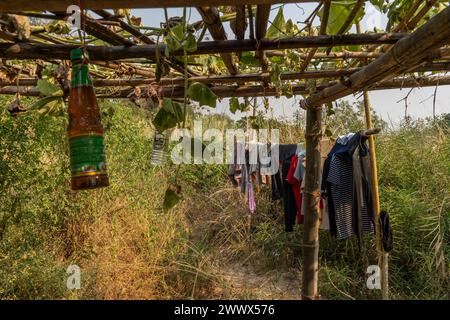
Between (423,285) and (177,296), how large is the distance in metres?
1.84

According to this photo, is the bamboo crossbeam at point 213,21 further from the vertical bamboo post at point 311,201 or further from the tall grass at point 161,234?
the tall grass at point 161,234

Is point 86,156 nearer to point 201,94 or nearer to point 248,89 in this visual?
point 201,94

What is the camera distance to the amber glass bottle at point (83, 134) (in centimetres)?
58

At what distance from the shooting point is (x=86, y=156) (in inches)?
22.9

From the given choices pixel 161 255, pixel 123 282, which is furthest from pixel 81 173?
pixel 161 255

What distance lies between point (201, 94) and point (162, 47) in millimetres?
196

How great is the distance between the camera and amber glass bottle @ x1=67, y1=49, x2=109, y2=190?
0.58m

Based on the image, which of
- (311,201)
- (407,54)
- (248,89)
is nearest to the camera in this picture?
(407,54)

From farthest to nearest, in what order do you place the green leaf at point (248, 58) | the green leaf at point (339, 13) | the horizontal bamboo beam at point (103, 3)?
the green leaf at point (248, 58) < the green leaf at point (339, 13) < the horizontal bamboo beam at point (103, 3)

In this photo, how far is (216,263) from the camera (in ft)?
11.2

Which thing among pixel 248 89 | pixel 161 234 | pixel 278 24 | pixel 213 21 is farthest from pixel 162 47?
pixel 161 234

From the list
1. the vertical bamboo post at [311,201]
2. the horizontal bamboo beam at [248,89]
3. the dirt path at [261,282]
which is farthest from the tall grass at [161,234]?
the vertical bamboo post at [311,201]

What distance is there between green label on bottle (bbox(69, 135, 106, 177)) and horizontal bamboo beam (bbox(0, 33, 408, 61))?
0.25 m
